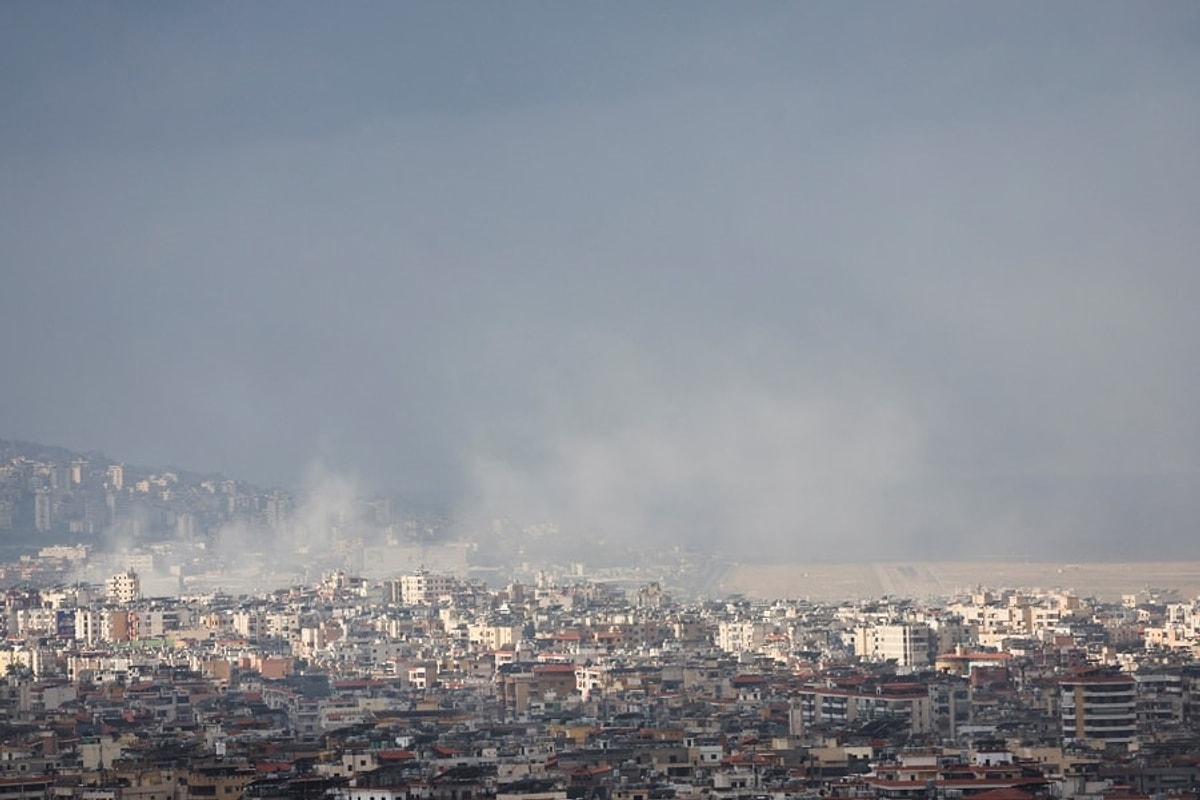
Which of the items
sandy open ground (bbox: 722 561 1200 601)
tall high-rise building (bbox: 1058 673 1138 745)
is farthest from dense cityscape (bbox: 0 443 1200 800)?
sandy open ground (bbox: 722 561 1200 601)

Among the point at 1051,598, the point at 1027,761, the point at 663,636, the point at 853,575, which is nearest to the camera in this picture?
the point at 1027,761

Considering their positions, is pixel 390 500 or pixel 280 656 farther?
pixel 390 500

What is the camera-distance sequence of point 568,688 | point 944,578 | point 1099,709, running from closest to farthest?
point 1099,709
point 568,688
point 944,578

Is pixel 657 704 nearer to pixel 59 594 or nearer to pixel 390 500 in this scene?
pixel 59 594

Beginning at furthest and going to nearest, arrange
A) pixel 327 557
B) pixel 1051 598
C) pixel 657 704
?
pixel 327 557, pixel 1051 598, pixel 657 704

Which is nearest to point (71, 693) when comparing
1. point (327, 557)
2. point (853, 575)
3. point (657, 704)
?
point (657, 704)

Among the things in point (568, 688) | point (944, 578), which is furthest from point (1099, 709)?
point (944, 578)

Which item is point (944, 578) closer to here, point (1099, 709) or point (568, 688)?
point (568, 688)
